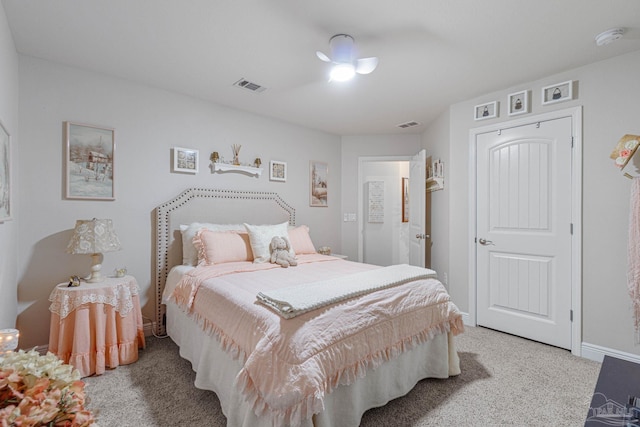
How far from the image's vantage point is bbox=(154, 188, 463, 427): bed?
1373 millimetres

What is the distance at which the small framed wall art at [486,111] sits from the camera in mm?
3082

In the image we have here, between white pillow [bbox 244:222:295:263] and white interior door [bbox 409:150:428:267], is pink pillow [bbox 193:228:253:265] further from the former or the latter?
white interior door [bbox 409:150:428:267]

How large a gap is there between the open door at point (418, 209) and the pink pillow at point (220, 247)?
2152 millimetres

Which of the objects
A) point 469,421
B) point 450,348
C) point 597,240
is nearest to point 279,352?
point 469,421

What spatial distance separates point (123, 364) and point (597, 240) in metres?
3.96

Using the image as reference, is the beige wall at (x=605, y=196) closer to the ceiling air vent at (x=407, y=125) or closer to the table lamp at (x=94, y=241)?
the ceiling air vent at (x=407, y=125)

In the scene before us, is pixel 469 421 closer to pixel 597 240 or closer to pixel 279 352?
pixel 279 352

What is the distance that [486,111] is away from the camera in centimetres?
315

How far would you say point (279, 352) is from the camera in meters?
1.38

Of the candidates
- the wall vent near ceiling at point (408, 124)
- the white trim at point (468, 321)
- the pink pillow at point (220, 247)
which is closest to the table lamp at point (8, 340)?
the pink pillow at point (220, 247)

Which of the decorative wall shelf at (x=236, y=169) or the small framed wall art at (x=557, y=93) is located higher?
the small framed wall art at (x=557, y=93)

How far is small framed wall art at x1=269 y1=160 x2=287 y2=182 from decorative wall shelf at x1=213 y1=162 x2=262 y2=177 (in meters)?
0.19

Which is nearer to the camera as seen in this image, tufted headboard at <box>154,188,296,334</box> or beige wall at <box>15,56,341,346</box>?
beige wall at <box>15,56,341,346</box>

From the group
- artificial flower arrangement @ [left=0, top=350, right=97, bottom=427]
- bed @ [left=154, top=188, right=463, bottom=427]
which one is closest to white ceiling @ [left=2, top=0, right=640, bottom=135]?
bed @ [left=154, top=188, right=463, bottom=427]
